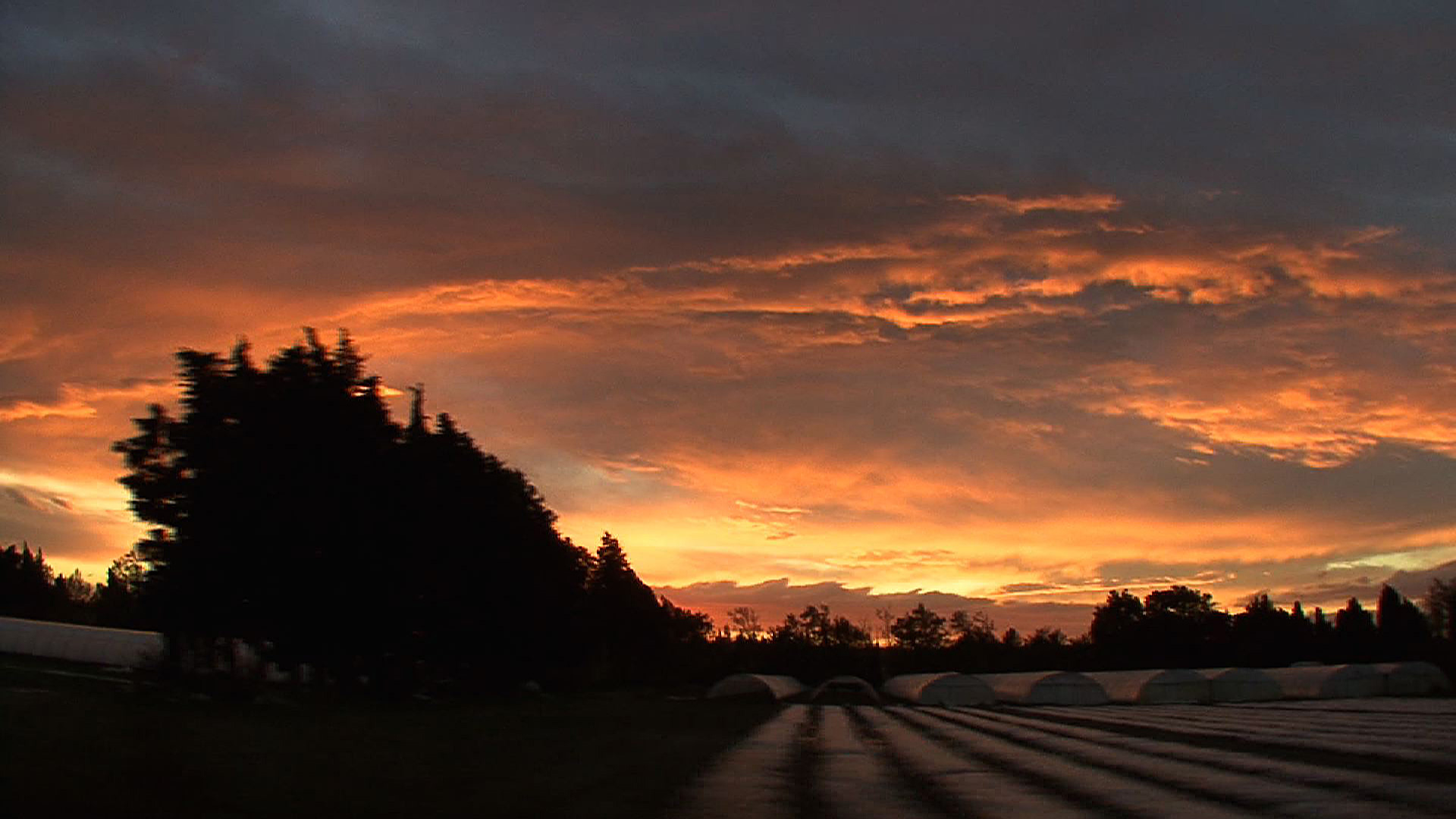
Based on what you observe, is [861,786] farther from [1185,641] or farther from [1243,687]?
[1185,641]

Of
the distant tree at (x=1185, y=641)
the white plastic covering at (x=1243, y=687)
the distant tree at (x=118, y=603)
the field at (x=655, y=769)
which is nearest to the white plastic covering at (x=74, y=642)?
the distant tree at (x=118, y=603)

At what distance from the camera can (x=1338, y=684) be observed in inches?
2495

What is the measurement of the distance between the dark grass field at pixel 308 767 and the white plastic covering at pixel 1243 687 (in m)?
48.8

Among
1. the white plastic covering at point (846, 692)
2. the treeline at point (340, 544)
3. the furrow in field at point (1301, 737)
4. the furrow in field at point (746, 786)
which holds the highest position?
the treeline at point (340, 544)

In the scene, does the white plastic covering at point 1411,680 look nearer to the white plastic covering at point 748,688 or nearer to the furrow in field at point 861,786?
the white plastic covering at point 748,688

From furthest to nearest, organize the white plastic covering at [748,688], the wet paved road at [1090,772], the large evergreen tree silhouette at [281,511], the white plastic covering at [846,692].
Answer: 1. the white plastic covering at [846,692]
2. the white plastic covering at [748,688]
3. the large evergreen tree silhouette at [281,511]
4. the wet paved road at [1090,772]

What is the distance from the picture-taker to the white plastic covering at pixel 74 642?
67562 mm

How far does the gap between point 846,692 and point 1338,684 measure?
118 ft

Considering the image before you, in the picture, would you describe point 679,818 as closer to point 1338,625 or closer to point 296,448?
point 296,448

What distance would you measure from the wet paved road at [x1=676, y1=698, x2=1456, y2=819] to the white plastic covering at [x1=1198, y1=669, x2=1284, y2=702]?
31293 millimetres

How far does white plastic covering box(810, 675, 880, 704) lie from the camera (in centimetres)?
8161

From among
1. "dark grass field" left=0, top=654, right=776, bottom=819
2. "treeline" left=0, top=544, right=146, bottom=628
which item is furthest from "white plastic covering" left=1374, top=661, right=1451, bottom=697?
"treeline" left=0, top=544, right=146, bottom=628

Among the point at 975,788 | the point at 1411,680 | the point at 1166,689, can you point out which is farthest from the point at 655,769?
the point at 1411,680

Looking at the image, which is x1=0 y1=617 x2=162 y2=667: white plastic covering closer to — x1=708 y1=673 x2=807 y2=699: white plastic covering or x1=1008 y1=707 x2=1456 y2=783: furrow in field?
x1=708 y1=673 x2=807 y2=699: white plastic covering
